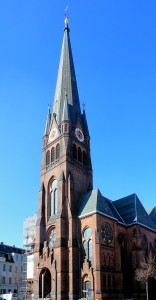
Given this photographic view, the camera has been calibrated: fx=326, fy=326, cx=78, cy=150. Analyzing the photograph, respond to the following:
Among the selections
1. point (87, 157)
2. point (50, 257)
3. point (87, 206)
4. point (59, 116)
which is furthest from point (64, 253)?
point (59, 116)

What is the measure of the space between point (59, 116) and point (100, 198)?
16.9 metres

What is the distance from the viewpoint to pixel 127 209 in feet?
181

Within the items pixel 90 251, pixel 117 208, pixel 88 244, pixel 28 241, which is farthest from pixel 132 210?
pixel 28 241

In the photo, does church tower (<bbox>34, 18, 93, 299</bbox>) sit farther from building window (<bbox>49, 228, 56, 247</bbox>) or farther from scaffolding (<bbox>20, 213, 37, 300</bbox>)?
scaffolding (<bbox>20, 213, 37, 300</bbox>)

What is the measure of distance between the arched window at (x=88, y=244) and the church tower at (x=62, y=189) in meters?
1.02

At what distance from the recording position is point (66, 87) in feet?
200

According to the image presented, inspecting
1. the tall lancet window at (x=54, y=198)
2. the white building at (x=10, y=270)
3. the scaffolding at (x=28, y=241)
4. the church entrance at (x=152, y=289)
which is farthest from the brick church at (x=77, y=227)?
the white building at (x=10, y=270)

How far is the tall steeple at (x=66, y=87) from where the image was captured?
2291 inches

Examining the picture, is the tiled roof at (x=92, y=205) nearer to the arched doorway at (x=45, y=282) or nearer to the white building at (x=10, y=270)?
the arched doorway at (x=45, y=282)

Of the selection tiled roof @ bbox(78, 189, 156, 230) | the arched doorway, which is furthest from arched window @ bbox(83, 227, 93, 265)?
the arched doorway

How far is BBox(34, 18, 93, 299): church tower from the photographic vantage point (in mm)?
43344

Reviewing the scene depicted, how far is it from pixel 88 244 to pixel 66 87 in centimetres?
2991

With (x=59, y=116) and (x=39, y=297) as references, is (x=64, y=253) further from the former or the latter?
(x=59, y=116)

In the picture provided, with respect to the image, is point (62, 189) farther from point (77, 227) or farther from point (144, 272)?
point (144, 272)
